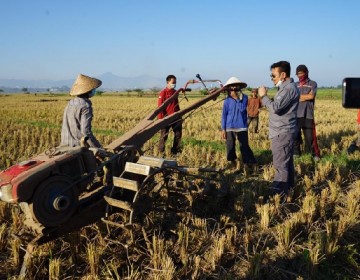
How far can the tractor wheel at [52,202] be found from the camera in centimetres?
316

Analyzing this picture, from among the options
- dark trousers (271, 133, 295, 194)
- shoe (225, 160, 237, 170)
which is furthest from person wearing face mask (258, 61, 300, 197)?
shoe (225, 160, 237, 170)

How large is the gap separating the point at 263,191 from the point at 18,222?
3.38 metres

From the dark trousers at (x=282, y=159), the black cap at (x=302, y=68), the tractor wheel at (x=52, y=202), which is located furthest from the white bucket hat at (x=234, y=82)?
the tractor wheel at (x=52, y=202)

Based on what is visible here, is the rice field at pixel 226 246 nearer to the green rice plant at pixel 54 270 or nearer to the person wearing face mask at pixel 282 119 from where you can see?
the green rice plant at pixel 54 270

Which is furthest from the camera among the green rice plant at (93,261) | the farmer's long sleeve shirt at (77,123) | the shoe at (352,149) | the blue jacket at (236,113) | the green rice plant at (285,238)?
the shoe at (352,149)

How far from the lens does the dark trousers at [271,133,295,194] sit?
194 inches

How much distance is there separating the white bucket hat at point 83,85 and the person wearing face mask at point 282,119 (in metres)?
2.17

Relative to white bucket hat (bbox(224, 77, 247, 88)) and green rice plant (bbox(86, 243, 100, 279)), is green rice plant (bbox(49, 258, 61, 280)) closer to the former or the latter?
green rice plant (bbox(86, 243, 100, 279))

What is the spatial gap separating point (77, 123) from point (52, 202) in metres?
1.26

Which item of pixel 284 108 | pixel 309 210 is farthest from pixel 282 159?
pixel 309 210

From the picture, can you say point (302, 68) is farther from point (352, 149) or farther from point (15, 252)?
point (15, 252)

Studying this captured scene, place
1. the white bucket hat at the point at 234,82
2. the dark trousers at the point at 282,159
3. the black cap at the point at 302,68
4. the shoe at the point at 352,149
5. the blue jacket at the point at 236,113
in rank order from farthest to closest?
the shoe at the point at 352,149
the black cap at the point at 302,68
the blue jacket at the point at 236,113
the white bucket hat at the point at 234,82
the dark trousers at the point at 282,159

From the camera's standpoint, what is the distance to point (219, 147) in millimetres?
8883

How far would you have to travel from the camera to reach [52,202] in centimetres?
324
